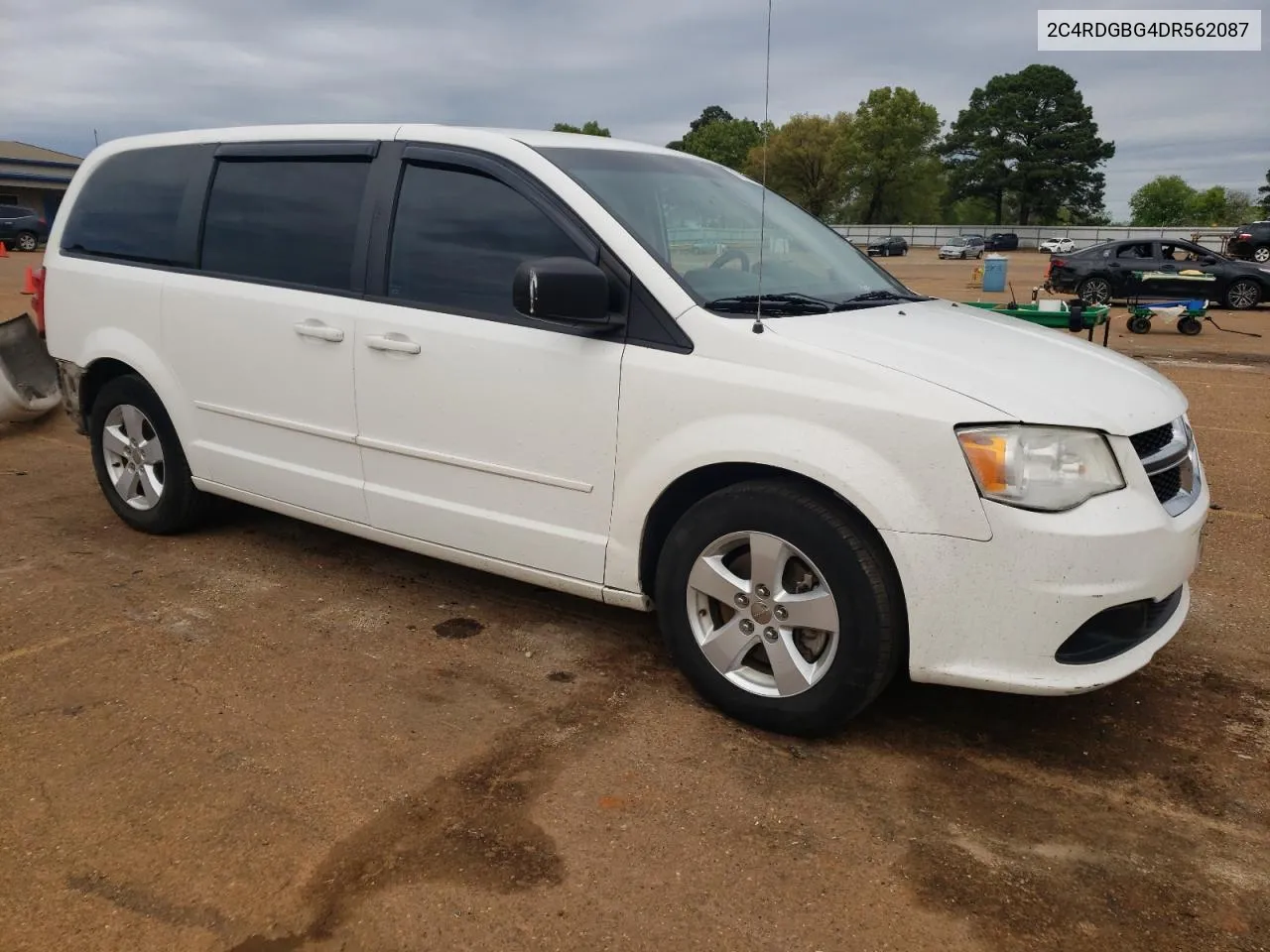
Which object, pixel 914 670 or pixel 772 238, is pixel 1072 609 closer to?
pixel 914 670

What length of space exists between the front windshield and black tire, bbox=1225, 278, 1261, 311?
18.9 metres

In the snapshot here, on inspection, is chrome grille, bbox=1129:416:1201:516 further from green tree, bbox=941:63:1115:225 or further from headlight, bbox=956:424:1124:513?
green tree, bbox=941:63:1115:225

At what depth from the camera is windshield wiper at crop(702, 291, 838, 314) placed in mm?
3299

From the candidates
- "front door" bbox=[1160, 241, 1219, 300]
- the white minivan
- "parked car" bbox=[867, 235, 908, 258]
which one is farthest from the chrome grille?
"parked car" bbox=[867, 235, 908, 258]

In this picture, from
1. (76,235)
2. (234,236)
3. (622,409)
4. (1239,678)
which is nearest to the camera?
(622,409)

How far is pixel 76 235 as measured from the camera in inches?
205

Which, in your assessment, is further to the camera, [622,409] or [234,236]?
[234,236]

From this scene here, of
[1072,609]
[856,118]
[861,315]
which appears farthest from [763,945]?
[856,118]

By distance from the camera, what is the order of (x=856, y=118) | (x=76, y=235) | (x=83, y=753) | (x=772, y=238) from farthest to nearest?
(x=856, y=118) < (x=76, y=235) < (x=772, y=238) < (x=83, y=753)

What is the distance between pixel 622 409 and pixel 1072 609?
1.45 metres

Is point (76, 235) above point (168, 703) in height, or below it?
above

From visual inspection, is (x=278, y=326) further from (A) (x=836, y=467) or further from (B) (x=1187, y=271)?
(B) (x=1187, y=271)

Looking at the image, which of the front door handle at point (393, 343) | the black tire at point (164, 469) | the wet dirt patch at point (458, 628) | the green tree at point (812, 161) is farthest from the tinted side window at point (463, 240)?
the green tree at point (812, 161)

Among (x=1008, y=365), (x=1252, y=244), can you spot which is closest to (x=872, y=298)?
(x=1008, y=365)
